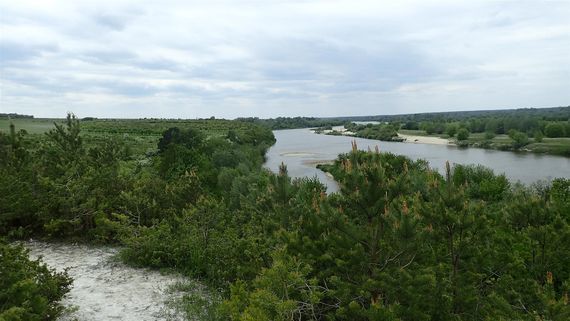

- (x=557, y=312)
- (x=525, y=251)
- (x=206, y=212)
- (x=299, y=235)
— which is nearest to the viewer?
(x=557, y=312)

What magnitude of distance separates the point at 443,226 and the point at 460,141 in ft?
309

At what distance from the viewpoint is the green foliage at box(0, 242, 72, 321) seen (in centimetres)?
634

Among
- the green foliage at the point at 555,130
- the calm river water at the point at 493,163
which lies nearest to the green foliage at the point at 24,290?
the calm river water at the point at 493,163

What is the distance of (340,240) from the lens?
27.1 feet

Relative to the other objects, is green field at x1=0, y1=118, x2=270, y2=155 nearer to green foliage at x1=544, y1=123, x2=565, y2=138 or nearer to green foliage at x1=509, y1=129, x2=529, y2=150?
green foliage at x1=509, y1=129, x2=529, y2=150

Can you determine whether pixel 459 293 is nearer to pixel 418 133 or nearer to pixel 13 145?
pixel 13 145

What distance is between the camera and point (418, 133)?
422 feet

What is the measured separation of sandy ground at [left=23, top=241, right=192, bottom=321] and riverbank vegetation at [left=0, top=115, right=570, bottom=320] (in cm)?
59

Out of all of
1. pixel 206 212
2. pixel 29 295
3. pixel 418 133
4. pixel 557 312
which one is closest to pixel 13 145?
pixel 206 212

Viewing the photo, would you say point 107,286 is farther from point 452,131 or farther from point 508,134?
point 452,131

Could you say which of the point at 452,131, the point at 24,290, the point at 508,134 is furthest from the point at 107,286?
the point at 452,131

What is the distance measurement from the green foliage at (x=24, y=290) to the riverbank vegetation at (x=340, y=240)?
286cm

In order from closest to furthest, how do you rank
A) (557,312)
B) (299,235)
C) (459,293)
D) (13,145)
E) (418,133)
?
(557,312) → (459,293) → (299,235) → (13,145) → (418,133)

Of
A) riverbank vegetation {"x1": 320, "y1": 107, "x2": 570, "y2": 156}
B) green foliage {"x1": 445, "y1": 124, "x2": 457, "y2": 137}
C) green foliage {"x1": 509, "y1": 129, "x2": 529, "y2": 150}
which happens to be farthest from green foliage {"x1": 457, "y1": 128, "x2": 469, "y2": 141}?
green foliage {"x1": 509, "y1": 129, "x2": 529, "y2": 150}
